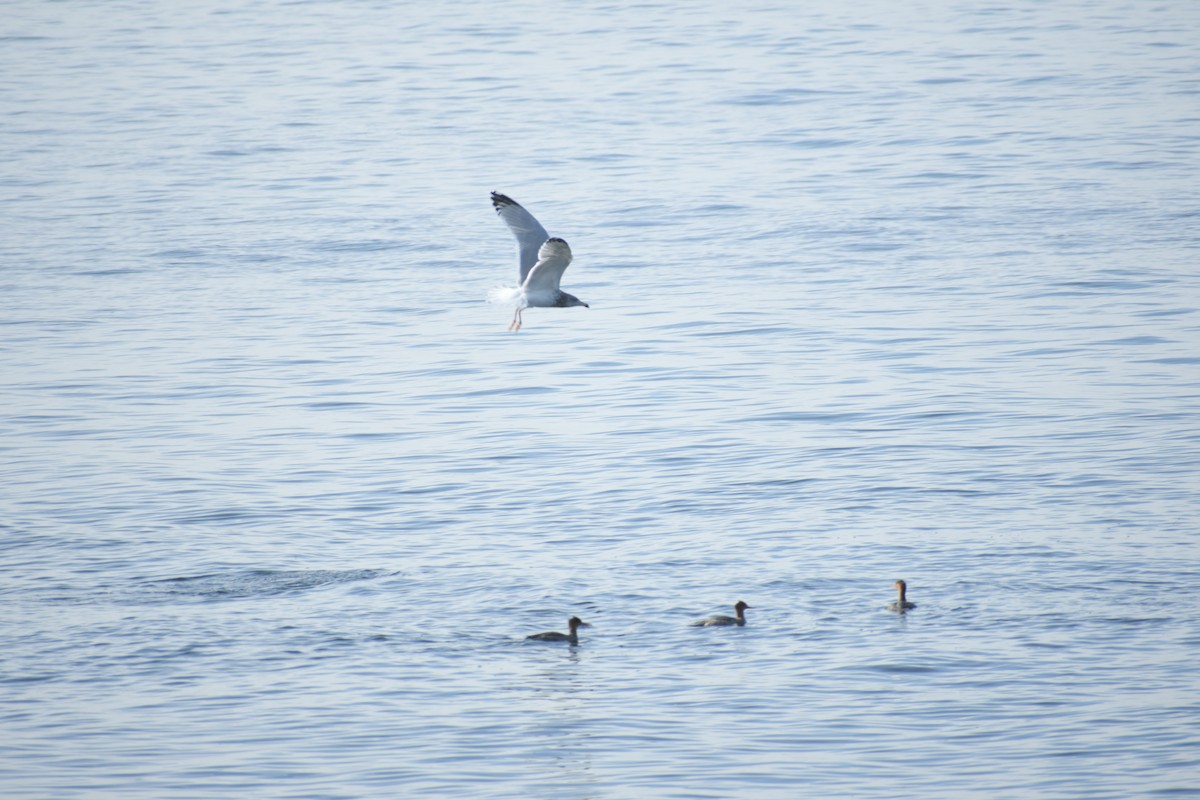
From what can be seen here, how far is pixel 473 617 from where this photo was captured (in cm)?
1770

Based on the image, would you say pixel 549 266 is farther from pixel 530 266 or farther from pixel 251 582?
pixel 251 582

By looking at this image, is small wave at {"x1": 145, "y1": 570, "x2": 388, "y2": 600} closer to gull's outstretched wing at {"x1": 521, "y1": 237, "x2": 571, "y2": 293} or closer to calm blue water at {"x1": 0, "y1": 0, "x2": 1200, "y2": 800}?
calm blue water at {"x1": 0, "y1": 0, "x2": 1200, "y2": 800}

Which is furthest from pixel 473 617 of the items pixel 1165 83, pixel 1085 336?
pixel 1165 83

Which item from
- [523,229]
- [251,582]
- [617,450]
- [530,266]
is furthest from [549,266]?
[251,582]

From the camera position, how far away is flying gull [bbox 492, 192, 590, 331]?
20.7m

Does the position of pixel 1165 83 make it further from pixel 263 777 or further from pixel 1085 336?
pixel 263 777

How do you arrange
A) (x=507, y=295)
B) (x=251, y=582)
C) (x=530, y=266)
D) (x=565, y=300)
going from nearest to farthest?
(x=251, y=582) < (x=507, y=295) < (x=530, y=266) < (x=565, y=300)

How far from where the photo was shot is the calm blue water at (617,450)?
50.0 feet

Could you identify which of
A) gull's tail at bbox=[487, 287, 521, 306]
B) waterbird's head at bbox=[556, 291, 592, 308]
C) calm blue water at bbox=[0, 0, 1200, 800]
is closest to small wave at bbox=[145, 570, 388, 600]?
calm blue water at bbox=[0, 0, 1200, 800]

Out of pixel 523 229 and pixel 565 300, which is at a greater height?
pixel 523 229

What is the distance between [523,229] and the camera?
21125 mm

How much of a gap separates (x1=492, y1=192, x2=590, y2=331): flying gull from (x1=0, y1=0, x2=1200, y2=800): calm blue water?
2405 mm

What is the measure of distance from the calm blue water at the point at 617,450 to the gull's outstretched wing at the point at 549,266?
8.49 ft

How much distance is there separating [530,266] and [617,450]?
3.33m
